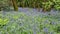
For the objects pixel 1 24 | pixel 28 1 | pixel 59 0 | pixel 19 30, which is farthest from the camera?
pixel 28 1

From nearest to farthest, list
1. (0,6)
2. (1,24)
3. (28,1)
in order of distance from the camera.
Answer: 1. (1,24)
2. (0,6)
3. (28,1)

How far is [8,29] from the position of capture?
490 cm

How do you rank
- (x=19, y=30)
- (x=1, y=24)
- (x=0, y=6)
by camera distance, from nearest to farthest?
(x=19, y=30), (x=1, y=24), (x=0, y=6)

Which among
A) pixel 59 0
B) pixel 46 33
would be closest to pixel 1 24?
pixel 46 33

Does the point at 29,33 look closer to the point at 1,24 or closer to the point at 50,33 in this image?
the point at 50,33

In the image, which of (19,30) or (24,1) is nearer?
(19,30)

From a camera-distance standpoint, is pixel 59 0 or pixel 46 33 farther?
pixel 59 0

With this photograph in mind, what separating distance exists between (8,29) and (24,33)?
61cm

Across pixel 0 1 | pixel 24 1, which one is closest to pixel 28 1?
pixel 24 1

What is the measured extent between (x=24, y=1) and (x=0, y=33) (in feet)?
56.1

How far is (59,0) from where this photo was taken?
7.47 m

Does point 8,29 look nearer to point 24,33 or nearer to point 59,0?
point 24,33

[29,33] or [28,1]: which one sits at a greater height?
[29,33]

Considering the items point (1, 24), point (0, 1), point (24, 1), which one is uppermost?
point (1, 24)
